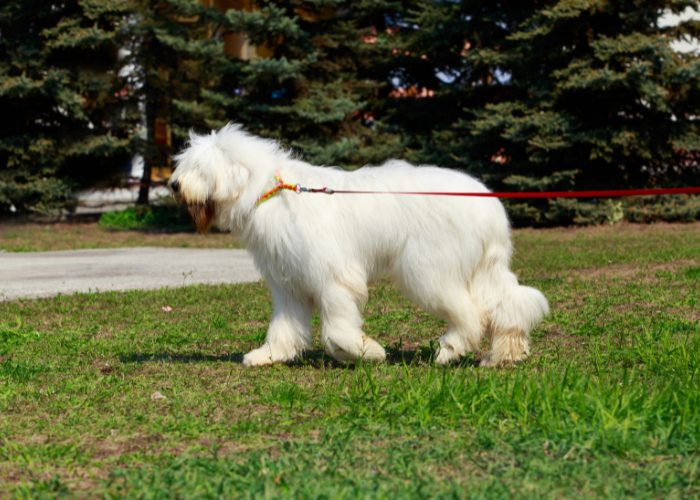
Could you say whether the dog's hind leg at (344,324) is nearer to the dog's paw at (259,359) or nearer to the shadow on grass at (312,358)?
the shadow on grass at (312,358)

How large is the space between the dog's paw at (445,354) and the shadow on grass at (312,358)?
2.3 inches

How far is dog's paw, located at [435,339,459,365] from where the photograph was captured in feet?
15.5

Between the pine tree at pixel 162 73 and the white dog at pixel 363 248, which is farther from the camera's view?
the pine tree at pixel 162 73

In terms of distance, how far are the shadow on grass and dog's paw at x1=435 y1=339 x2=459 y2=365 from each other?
0.19ft

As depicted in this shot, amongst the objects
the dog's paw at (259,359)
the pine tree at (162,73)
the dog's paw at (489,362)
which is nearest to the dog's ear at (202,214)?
the dog's paw at (259,359)

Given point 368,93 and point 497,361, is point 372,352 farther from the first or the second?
point 368,93

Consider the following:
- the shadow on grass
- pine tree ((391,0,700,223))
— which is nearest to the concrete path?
the shadow on grass

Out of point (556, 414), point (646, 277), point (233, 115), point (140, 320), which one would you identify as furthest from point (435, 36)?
point (556, 414)

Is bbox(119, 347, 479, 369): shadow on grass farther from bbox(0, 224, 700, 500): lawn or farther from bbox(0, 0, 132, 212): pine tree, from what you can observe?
bbox(0, 0, 132, 212): pine tree

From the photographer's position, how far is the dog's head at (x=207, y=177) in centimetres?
480

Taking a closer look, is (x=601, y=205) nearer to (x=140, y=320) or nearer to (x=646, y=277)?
(x=646, y=277)

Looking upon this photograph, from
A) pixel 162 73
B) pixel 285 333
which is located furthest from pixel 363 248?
pixel 162 73

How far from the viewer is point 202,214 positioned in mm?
4914

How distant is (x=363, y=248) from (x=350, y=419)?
1.52 meters
